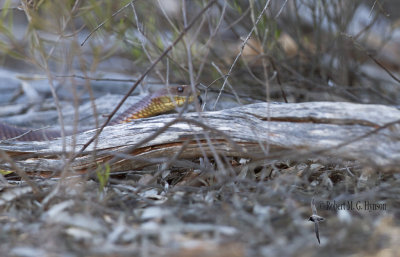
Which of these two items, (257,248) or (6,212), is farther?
(6,212)

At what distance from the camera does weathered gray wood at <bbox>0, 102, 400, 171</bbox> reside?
261 centimetres

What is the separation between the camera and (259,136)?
300 cm

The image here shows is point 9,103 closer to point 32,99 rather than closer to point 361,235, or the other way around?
point 32,99

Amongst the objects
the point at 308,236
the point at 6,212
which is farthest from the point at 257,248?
the point at 6,212

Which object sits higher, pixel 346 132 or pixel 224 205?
pixel 346 132

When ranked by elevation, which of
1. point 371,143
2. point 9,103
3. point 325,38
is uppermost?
point 325,38

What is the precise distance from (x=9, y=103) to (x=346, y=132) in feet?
15.1

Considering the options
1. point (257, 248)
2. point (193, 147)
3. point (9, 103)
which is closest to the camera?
point (257, 248)

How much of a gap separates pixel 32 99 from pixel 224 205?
418 cm

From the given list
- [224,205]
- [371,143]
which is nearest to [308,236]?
[224,205]

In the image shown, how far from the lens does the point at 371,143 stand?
260cm

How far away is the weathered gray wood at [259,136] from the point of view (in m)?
2.61

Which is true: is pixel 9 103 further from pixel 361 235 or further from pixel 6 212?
pixel 361 235

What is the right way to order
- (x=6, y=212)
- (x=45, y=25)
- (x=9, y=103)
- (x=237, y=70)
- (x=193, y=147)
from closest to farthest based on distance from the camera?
(x=45, y=25) < (x=6, y=212) < (x=193, y=147) < (x=237, y=70) < (x=9, y=103)
